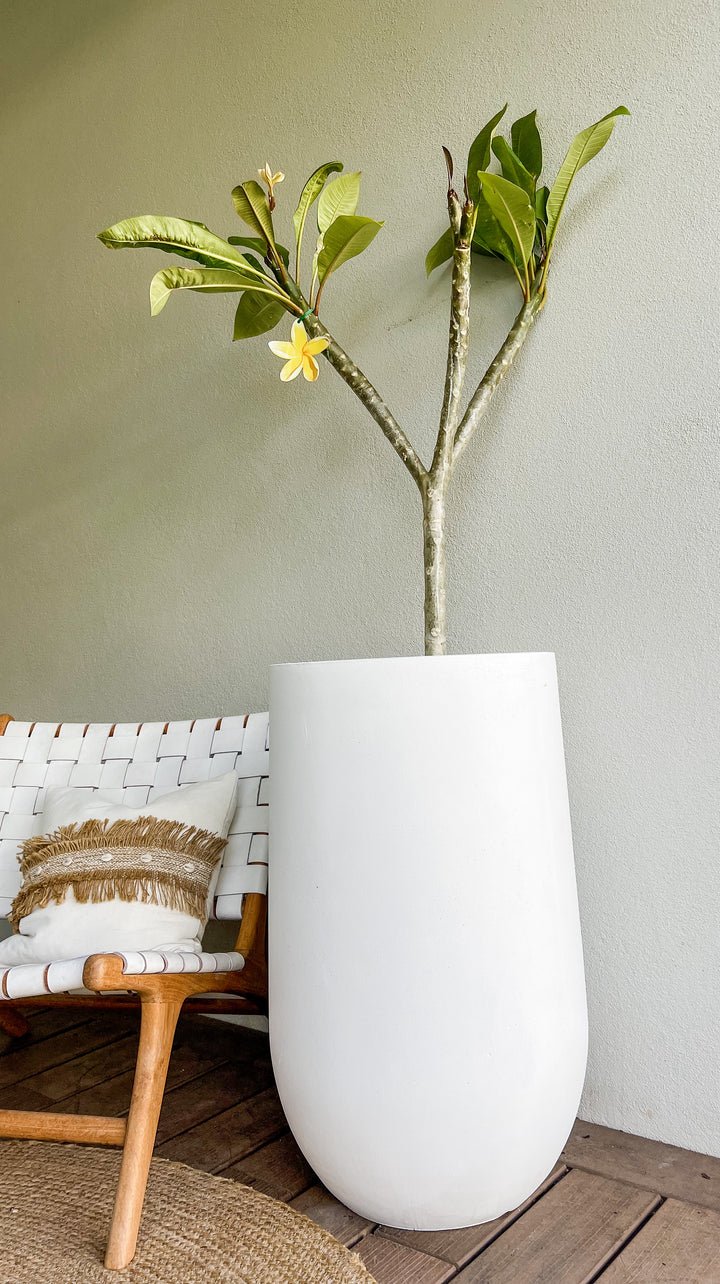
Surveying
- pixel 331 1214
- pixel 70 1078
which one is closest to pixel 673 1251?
pixel 331 1214

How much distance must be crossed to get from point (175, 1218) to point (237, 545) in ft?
4.00

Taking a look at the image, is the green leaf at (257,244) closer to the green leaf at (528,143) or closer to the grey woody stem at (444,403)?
the grey woody stem at (444,403)

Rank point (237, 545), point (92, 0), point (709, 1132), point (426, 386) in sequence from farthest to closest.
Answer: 1. point (92, 0)
2. point (237, 545)
3. point (426, 386)
4. point (709, 1132)

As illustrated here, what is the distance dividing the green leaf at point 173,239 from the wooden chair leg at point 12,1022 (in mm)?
1417

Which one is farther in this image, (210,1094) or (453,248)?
(210,1094)

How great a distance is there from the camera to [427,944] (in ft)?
3.60

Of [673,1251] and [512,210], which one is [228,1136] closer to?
[673,1251]

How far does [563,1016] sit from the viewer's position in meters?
1.16

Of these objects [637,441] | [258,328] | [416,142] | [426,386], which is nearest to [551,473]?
[637,441]

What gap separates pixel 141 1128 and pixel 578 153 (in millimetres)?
1470

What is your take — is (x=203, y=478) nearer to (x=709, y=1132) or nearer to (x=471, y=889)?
→ (x=471, y=889)

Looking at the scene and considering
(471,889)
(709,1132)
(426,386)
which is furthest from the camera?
(426,386)

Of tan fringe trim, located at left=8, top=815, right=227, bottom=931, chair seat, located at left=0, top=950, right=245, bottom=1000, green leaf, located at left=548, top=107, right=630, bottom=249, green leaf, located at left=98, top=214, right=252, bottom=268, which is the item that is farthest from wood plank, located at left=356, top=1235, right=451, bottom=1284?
green leaf, located at left=548, top=107, right=630, bottom=249

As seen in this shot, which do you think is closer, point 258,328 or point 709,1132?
point 709,1132
